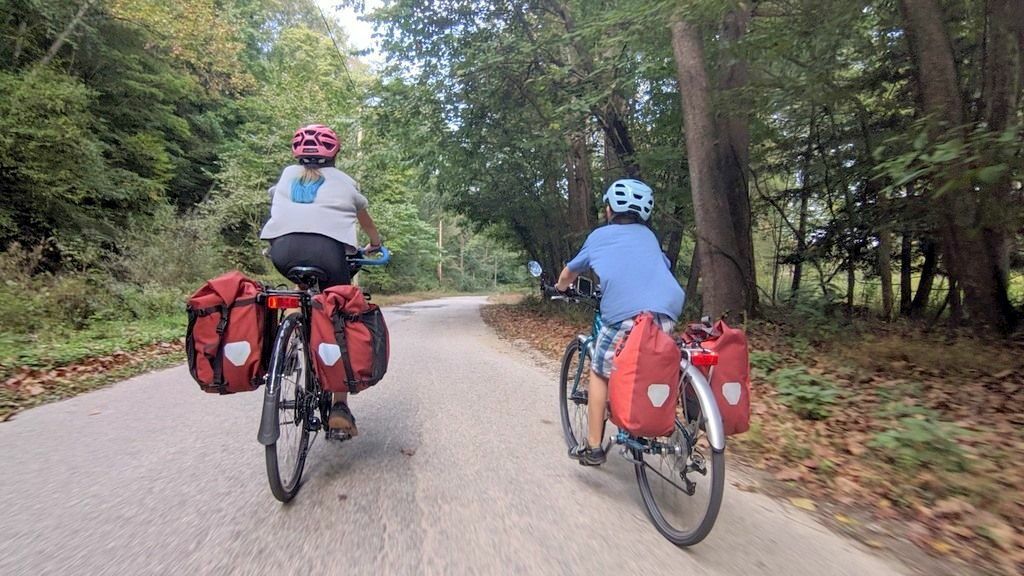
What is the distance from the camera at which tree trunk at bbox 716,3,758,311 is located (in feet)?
25.4

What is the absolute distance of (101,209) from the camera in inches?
493

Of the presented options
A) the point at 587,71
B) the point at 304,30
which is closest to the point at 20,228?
the point at 587,71

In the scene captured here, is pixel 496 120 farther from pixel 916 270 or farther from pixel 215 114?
pixel 215 114

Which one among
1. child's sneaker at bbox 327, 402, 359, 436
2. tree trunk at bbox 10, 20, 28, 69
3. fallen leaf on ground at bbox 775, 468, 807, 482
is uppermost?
tree trunk at bbox 10, 20, 28, 69

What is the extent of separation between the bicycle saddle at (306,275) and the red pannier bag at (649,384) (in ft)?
5.72

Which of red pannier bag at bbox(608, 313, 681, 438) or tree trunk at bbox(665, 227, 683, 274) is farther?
tree trunk at bbox(665, 227, 683, 274)

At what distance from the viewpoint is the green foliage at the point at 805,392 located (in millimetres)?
4648

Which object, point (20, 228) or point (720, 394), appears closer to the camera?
point (720, 394)

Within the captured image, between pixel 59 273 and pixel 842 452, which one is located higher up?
pixel 59 273

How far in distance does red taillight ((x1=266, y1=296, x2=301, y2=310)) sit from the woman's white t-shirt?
1.42 feet

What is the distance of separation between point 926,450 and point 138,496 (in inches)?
186

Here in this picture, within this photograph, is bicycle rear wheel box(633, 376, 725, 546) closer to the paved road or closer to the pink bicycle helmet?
the paved road

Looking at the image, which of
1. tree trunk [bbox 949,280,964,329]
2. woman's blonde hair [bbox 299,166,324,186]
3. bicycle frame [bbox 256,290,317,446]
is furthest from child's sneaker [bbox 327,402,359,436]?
tree trunk [bbox 949,280,964,329]

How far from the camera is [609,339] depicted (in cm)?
304
